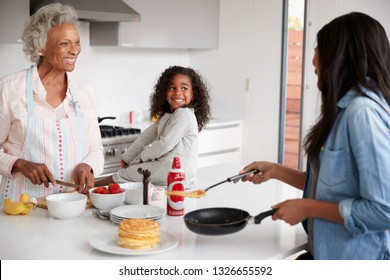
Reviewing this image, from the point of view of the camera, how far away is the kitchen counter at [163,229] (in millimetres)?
1816

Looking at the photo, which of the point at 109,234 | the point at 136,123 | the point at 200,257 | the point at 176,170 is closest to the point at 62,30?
the point at 176,170

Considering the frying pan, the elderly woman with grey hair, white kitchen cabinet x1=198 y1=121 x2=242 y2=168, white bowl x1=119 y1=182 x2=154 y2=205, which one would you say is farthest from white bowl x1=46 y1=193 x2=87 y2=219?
white kitchen cabinet x1=198 y1=121 x2=242 y2=168

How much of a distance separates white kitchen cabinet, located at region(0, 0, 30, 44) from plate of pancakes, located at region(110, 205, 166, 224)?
1.98 meters

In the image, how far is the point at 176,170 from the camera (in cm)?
219

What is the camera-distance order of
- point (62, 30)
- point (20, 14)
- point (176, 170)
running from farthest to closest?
point (20, 14) < point (62, 30) < point (176, 170)

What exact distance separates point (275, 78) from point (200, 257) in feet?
11.2

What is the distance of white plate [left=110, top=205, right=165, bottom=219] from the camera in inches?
81.9

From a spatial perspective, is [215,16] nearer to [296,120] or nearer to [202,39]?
[202,39]

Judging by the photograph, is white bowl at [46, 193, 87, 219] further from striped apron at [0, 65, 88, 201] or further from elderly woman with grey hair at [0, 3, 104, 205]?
striped apron at [0, 65, 88, 201]

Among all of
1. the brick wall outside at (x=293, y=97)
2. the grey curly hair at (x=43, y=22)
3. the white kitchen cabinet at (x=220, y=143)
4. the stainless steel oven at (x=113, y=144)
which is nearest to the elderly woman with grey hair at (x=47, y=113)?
the grey curly hair at (x=43, y=22)

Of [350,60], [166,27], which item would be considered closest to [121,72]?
[166,27]

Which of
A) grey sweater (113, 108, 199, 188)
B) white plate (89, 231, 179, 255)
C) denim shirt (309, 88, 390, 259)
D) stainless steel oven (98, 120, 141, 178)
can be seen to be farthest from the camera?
stainless steel oven (98, 120, 141, 178)

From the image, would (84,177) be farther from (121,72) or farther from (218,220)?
(121,72)

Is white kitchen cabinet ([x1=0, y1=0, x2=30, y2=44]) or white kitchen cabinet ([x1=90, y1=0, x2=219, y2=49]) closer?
white kitchen cabinet ([x1=0, y1=0, x2=30, y2=44])
